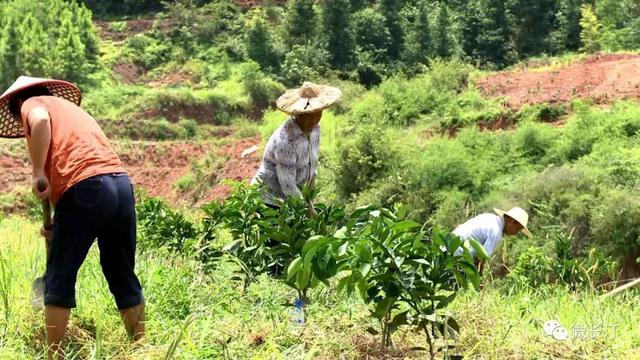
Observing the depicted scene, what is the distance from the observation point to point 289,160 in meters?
3.81

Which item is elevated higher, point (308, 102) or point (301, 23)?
point (308, 102)

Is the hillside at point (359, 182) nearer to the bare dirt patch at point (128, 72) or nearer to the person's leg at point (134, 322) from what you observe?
the person's leg at point (134, 322)

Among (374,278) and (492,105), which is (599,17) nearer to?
(492,105)

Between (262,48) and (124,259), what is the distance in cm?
2693

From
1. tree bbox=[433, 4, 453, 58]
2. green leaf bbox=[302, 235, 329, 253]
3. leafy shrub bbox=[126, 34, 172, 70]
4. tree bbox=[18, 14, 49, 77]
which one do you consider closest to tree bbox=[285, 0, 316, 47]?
tree bbox=[433, 4, 453, 58]

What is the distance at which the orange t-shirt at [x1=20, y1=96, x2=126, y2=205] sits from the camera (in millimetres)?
2559

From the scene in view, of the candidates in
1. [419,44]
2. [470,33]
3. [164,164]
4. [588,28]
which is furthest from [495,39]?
[164,164]

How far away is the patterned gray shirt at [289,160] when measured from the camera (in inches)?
150

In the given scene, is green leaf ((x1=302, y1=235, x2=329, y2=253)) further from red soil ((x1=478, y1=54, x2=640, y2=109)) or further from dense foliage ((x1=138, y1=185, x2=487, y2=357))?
red soil ((x1=478, y1=54, x2=640, y2=109))

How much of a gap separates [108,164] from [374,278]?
114cm

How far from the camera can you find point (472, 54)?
27938 mm

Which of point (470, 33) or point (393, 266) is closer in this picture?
point (393, 266)

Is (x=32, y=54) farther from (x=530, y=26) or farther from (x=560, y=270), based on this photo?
(x=560, y=270)

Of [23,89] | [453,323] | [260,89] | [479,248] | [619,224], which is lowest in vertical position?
[260,89]
